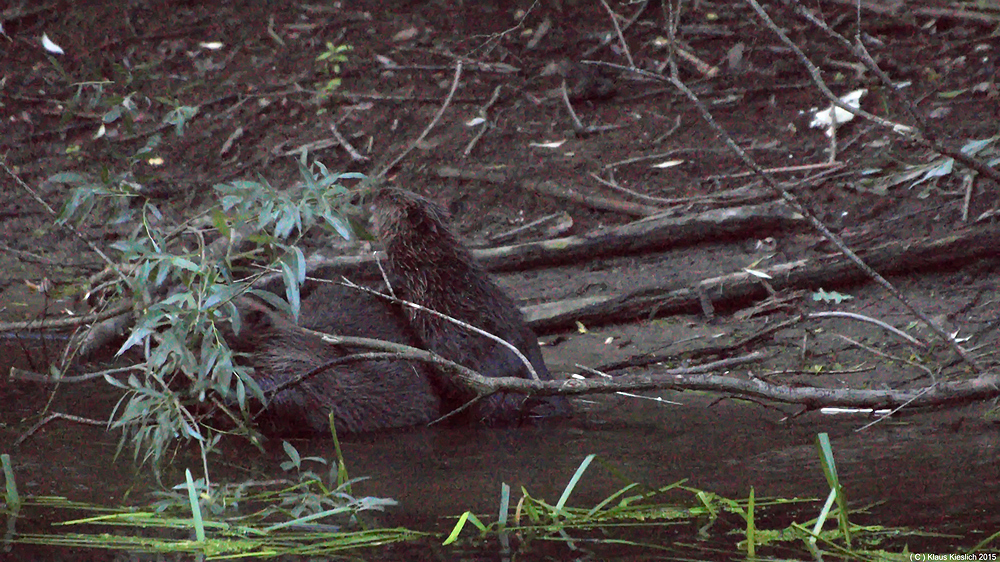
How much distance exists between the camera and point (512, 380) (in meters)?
2.97

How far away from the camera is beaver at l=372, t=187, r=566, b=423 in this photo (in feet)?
14.0

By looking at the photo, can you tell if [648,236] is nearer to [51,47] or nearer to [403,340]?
[403,340]

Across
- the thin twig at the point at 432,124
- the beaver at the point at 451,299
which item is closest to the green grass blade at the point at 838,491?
the beaver at the point at 451,299

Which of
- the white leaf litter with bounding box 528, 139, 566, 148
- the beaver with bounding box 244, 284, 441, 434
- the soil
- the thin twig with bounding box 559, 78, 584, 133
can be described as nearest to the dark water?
the soil

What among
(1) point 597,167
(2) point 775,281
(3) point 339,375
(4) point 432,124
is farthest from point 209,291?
(4) point 432,124

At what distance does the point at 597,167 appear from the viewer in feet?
23.4

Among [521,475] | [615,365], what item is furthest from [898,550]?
[615,365]

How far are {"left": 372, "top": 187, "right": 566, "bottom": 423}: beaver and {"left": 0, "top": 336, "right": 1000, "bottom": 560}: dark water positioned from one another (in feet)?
0.84

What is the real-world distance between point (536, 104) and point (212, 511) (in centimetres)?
566

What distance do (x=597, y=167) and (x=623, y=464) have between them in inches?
156

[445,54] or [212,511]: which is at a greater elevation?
[212,511]

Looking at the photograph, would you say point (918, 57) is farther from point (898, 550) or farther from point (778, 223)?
point (898, 550)

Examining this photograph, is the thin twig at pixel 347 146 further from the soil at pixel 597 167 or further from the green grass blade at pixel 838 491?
the green grass blade at pixel 838 491

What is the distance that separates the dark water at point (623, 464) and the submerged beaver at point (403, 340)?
0.14 metres
